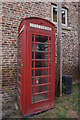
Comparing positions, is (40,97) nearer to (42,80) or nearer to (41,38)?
(42,80)

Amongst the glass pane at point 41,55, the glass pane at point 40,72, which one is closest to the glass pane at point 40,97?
the glass pane at point 40,72

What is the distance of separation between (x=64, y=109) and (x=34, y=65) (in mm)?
1896

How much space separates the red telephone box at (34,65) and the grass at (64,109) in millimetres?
169

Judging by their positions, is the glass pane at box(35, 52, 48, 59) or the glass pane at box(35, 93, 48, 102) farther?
the glass pane at box(35, 52, 48, 59)

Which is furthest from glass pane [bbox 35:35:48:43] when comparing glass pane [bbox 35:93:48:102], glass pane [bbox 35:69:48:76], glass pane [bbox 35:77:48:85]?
glass pane [bbox 35:93:48:102]

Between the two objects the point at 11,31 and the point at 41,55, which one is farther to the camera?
the point at 11,31

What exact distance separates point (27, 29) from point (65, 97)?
3.18 meters

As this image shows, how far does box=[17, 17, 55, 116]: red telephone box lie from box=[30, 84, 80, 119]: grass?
169mm

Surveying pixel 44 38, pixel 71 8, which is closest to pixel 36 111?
pixel 44 38

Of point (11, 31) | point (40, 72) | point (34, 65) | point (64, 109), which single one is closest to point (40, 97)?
point (40, 72)

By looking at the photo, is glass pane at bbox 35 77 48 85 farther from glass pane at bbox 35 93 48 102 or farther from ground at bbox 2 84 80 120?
ground at bbox 2 84 80 120

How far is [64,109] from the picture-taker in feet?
9.75

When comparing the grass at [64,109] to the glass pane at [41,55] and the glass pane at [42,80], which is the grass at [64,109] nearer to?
the glass pane at [42,80]

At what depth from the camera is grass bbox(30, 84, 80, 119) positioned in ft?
8.65
